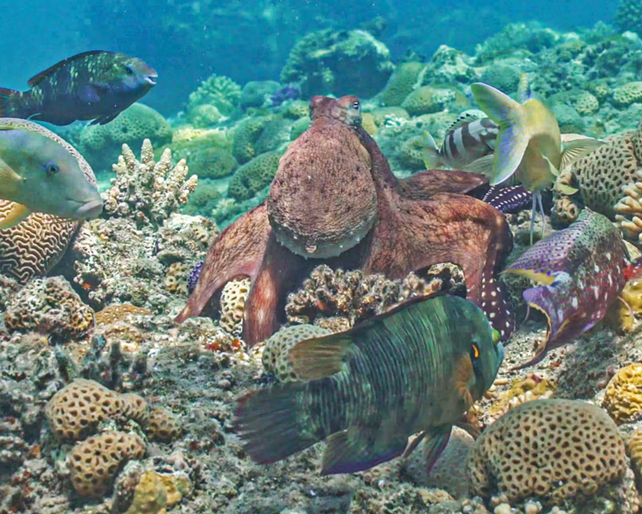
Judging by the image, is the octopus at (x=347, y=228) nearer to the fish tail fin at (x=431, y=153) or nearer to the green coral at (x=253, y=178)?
the fish tail fin at (x=431, y=153)

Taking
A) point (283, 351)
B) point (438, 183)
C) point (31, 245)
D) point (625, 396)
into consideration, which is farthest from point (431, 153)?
point (31, 245)

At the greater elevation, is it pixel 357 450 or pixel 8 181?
pixel 8 181

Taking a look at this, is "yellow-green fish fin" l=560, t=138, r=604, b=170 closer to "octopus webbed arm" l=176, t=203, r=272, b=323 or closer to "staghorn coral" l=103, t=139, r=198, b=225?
"octopus webbed arm" l=176, t=203, r=272, b=323

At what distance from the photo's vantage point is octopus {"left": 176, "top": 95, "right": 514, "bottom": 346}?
413 cm

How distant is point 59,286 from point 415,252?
3300mm

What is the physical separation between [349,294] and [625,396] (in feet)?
6.94

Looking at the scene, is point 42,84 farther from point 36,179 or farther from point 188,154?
point 188,154

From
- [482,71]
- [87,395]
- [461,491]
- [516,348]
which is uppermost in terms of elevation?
[482,71]

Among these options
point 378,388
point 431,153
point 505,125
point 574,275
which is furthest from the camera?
point 431,153

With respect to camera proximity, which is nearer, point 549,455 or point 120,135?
point 549,455

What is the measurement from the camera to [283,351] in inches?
137

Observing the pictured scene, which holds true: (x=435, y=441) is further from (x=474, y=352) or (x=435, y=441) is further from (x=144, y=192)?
Result: (x=144, y=192)

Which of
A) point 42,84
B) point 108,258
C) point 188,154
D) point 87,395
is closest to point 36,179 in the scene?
point 87,395

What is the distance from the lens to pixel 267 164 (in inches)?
478
